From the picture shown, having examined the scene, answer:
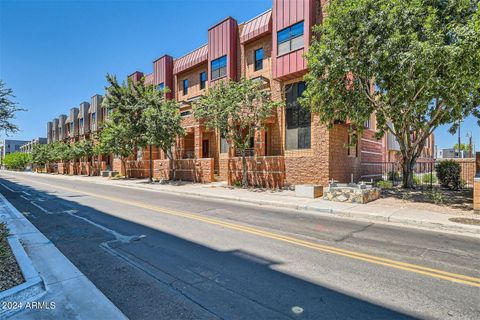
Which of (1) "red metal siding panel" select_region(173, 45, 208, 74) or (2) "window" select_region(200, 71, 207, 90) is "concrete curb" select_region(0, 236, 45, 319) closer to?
(1) "red metal siding panel" select_region(173, 45, 208, 74)

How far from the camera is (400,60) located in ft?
34.7

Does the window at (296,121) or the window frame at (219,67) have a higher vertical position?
the window frame at (219,67)

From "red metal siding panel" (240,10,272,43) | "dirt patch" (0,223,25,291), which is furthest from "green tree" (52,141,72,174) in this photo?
"dirt patch" (0,223,25,291)

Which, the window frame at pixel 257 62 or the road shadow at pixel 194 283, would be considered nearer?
the road shadow at pixel 194 283

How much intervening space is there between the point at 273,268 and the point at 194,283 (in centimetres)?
146

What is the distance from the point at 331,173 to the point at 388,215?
7714 millimetres

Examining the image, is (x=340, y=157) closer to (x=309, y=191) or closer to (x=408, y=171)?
(x=408, y=171)

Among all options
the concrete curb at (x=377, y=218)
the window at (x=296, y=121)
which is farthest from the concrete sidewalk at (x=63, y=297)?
the window at (x=296, y=121)

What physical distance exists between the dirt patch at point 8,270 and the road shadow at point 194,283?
36.1 inches

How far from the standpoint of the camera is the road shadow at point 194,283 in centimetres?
336

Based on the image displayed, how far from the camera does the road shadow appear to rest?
11.0ft

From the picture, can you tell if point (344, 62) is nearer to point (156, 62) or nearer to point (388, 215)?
point (388, 215)

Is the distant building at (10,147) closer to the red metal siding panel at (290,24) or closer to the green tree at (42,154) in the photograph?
the green tree at (42,154)

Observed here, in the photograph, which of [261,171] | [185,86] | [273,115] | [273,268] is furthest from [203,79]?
[273,268]
